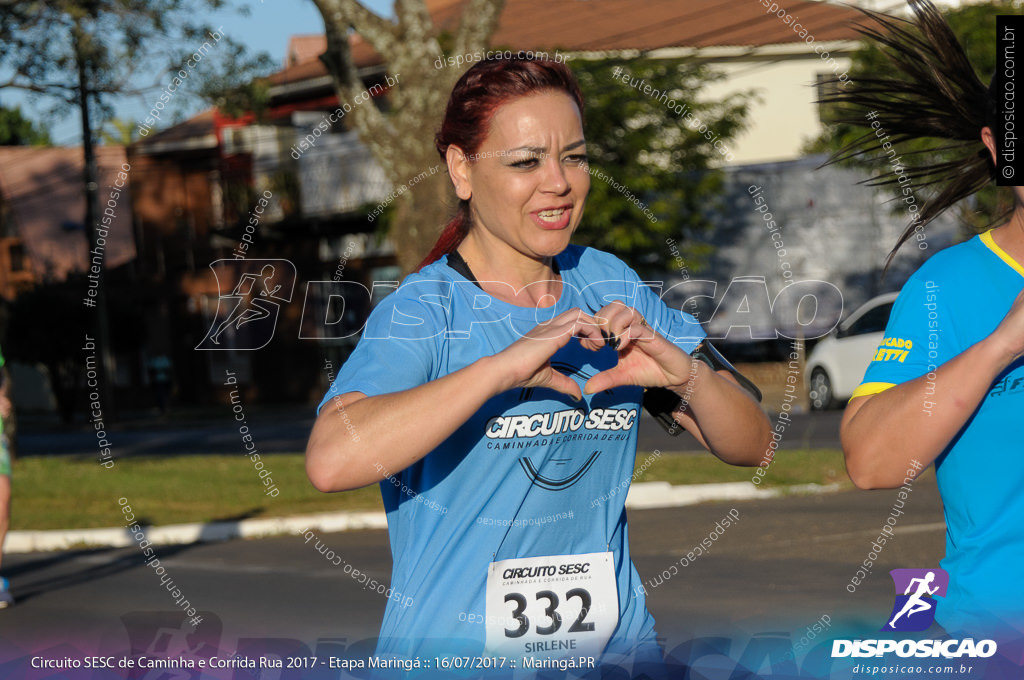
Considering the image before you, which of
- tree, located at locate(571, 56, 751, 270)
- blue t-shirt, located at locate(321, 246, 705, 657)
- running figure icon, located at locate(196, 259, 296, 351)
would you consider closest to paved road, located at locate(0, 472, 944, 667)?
running figure icon, located at locate(196, 259, 296, 351)

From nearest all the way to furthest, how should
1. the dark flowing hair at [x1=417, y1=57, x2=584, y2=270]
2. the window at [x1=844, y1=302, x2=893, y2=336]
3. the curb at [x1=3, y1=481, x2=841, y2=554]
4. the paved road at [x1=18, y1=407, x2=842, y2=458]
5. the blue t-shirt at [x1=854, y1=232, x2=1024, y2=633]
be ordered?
1. the blue t-shirt at [x1=854, y1=232, x2=1024, y2=633]
2. the dark flowing hair at [x1=417, y1=57, x2=584, y2=270]
3. the curb at [x1=3, y1=481, x2=841, y2=554]
4. the paved road at [x1=18, y1=407, x2=842, y2=458]
5. the window at [x1=844, y1=302, x2=893, y2=336]

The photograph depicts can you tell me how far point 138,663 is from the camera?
279 centimetres

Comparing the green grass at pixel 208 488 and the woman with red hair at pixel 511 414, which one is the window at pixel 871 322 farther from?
the woman with red hair at pixel 511 414

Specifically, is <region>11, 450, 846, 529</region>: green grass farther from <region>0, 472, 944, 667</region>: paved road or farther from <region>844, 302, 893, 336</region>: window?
<region>844, 302, 893, 336</region>: window

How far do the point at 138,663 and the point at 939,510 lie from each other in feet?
26.7

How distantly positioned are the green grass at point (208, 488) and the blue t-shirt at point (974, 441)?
7851 mm

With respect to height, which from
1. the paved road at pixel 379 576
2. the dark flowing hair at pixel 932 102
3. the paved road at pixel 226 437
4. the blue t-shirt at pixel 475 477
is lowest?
the paved road at pixel 226 437

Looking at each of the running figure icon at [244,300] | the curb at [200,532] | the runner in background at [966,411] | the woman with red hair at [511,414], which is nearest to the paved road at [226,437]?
the curb at [200,532]

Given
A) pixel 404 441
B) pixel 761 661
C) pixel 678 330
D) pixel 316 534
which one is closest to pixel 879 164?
pixel 678 330

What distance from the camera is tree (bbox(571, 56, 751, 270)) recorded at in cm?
1448

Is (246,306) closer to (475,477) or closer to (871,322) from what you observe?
(475,477)

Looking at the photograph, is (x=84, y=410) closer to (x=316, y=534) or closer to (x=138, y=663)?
(x=316, y=534)

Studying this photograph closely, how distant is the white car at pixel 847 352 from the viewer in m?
18.1

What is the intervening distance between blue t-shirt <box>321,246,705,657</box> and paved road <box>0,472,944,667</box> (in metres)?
2.79
